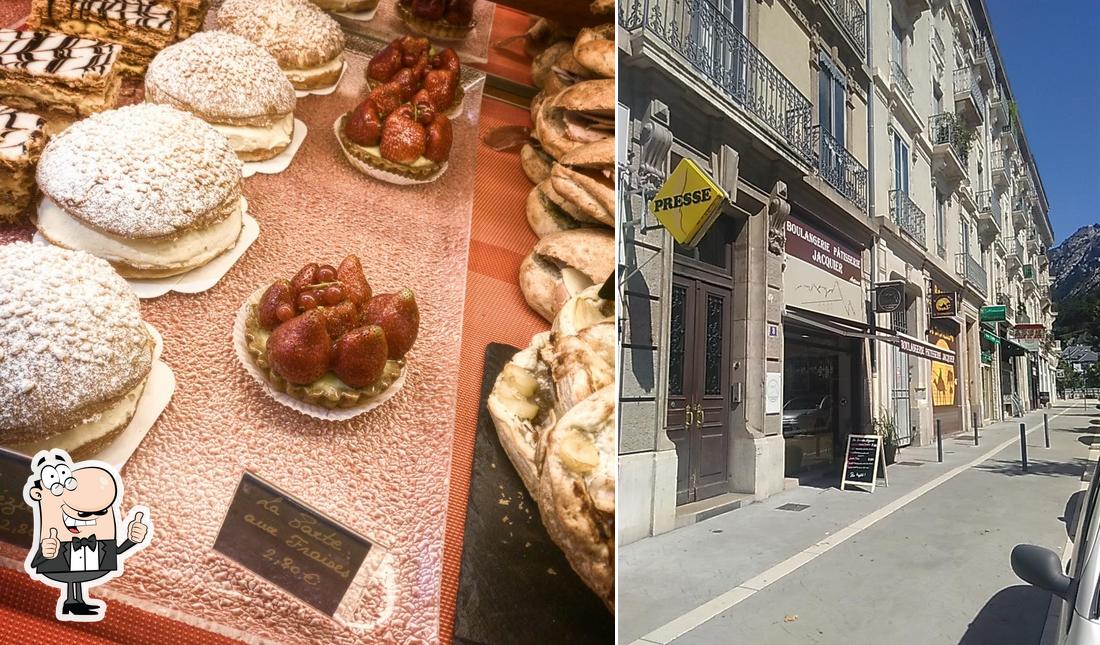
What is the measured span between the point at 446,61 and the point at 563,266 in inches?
20.1

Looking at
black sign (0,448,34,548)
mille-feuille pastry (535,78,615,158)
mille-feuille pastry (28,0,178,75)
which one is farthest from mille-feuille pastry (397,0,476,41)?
black sign (0,448,34,548)

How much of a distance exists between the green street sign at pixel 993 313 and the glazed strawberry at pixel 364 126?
111 cm

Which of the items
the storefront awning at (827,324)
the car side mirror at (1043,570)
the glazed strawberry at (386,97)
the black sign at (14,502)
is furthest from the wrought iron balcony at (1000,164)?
the black sign at (14,502)

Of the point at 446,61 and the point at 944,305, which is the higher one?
the point at 446,61

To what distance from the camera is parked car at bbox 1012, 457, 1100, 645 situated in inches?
35.4

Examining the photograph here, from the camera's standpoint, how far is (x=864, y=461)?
3.53ft

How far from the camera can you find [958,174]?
1256 millimetres

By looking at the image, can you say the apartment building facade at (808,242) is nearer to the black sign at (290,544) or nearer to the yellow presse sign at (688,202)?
the yellow presse sign at (688,202)

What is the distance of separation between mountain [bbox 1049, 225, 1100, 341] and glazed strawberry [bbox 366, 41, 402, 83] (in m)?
1.19

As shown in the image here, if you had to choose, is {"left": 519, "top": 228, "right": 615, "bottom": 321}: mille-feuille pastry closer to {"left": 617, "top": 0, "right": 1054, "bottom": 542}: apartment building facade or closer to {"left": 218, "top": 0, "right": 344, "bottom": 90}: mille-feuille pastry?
{"left": 617, "top": 0, "right": 1054, "bottom": 542}: apartment building facade

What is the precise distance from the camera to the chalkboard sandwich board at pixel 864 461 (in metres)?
1.07

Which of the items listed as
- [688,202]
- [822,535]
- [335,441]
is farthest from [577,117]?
[822,535]

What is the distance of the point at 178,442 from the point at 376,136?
0.62 meters

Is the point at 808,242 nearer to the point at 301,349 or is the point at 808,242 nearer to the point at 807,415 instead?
the point at 807,415
